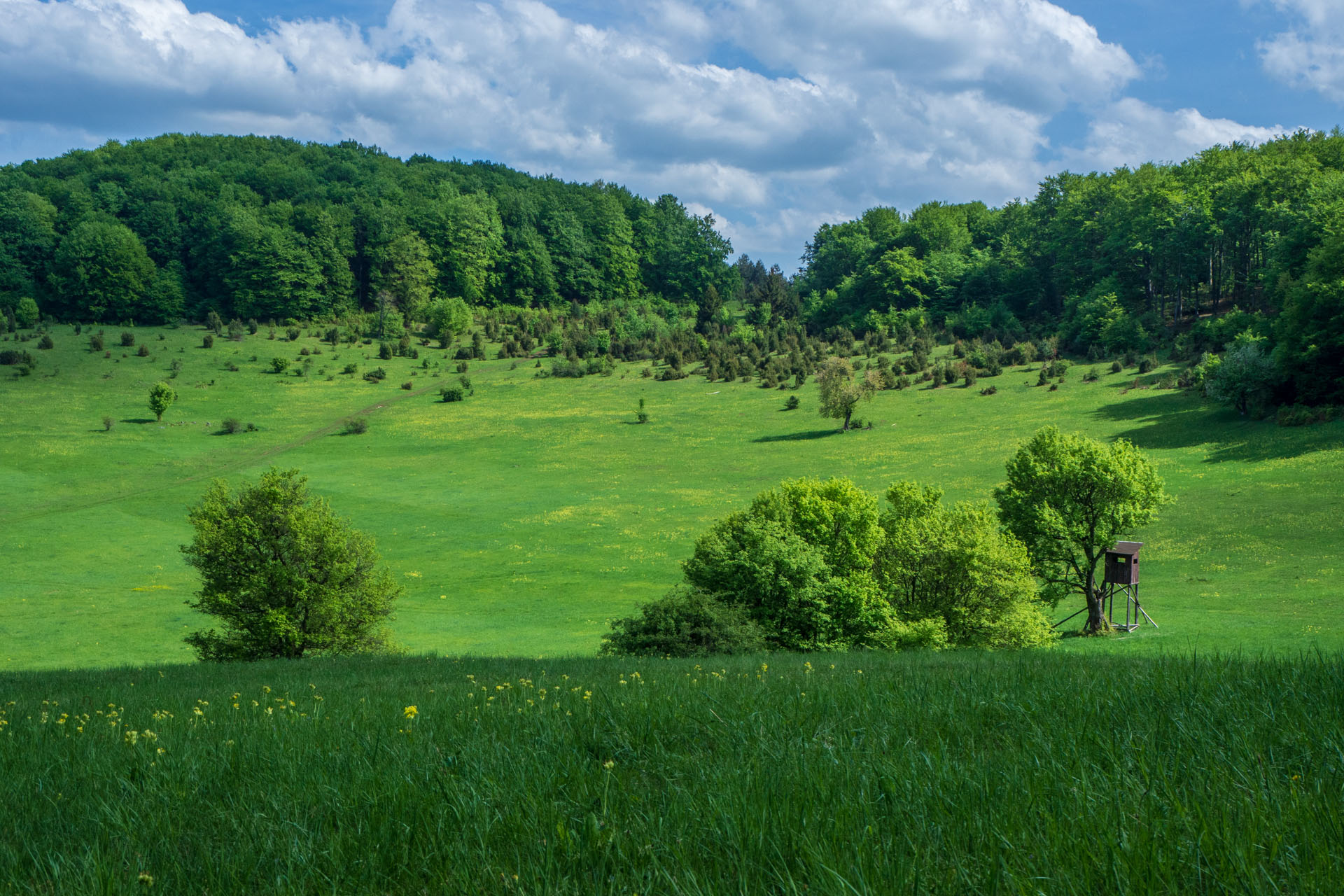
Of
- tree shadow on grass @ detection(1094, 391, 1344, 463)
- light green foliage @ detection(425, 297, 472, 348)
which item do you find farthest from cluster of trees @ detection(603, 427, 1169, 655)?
light green foliage @ detection(425, 297, 472, 348)

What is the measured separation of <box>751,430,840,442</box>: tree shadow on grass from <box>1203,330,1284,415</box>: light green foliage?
113 feet

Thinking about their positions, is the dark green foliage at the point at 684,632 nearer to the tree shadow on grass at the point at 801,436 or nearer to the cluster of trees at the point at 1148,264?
the tree shadow on grass at the point at 801,436

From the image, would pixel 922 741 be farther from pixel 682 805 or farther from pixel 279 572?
pixel 279 572

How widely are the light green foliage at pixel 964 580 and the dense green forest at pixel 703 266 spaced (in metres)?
51.8

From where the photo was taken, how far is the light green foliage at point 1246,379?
70188mm

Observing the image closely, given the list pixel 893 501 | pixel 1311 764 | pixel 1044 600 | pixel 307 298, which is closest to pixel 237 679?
pixel 1311 764

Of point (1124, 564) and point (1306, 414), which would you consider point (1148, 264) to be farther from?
point (1124, 564)

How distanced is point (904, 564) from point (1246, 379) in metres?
54.6

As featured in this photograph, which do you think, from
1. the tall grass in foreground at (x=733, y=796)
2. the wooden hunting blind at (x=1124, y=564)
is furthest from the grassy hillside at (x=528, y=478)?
the tall grass in foreground at (x=733, y=796)

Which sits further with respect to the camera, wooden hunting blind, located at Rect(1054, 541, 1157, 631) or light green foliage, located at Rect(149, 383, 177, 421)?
light green foliage, located at Rect(149, 383, 177, 421)

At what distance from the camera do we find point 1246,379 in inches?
2790

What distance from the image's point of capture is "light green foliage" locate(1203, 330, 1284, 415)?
70.2m

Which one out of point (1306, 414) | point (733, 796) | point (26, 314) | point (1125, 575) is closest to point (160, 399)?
point (26, 314)

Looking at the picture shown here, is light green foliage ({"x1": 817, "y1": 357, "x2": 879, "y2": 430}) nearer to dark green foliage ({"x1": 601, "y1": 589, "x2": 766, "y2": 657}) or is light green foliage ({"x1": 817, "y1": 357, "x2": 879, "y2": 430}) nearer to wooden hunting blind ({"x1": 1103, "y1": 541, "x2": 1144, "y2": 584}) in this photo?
wooden hunting blind ({"x1": 1103, "y1": 541, "x2": 1144, "y2": 584})
